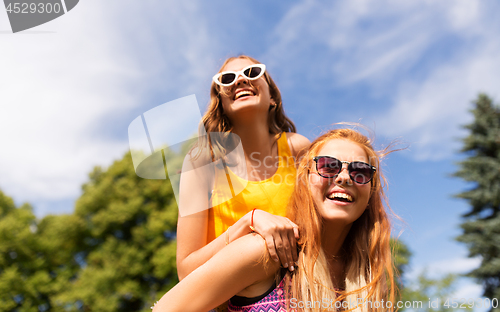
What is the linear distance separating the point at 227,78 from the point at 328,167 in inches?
55.1

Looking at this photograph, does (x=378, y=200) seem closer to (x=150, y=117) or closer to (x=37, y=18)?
(x=150, y=117)

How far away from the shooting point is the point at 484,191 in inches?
750

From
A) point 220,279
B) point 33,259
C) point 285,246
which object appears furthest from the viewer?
point 33,259

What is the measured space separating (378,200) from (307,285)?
91 cm

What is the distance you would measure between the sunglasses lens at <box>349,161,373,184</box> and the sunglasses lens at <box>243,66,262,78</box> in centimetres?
135

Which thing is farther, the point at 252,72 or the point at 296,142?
the point at 296,142

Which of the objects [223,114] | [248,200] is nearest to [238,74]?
[223,114]

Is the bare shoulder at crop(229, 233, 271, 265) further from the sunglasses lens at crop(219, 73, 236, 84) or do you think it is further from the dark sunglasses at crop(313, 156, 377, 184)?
the sunglasses lens at crop(219, 73, 236, 84)

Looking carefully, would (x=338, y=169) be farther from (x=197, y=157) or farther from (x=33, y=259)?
(x=33, y=259)

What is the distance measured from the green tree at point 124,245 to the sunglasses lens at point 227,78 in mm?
14066

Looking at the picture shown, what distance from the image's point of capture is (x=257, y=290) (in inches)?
84.0

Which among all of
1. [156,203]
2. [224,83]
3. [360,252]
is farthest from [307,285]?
[156,203]

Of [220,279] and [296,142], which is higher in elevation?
[296,142]

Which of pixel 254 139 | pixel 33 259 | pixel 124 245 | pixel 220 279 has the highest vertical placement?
pixel 33 259
